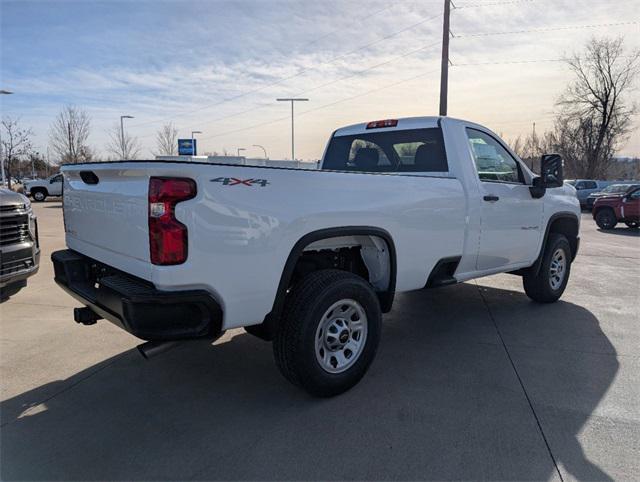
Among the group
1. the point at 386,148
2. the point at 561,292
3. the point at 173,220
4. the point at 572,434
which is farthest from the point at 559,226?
the point at 173,220

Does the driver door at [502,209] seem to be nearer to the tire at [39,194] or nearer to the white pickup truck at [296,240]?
the white pickup truck at [296,240]

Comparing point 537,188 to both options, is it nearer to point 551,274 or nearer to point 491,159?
point 491,159

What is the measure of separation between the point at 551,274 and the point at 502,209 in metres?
1.71

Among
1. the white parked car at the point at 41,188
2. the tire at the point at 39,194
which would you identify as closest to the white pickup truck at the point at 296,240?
the white parked car at the point at 41,188

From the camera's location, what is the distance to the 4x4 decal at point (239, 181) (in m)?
2.61

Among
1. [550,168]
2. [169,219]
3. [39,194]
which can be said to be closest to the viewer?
[169,219]

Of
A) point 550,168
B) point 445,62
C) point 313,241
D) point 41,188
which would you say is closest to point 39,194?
point 41,188

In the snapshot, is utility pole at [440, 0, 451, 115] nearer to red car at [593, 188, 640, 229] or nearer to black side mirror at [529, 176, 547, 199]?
red car at [593, 188, 640, 229]

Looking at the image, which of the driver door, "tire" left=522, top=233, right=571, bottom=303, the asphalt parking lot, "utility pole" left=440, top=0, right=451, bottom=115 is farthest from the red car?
the driver door

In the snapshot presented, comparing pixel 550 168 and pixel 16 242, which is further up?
pixel 550 168

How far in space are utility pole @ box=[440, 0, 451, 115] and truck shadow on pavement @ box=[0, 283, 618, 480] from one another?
1331 cm

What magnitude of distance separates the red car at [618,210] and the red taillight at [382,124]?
48.8 ft

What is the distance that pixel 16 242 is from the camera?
4.78 m

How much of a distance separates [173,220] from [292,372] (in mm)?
1310
